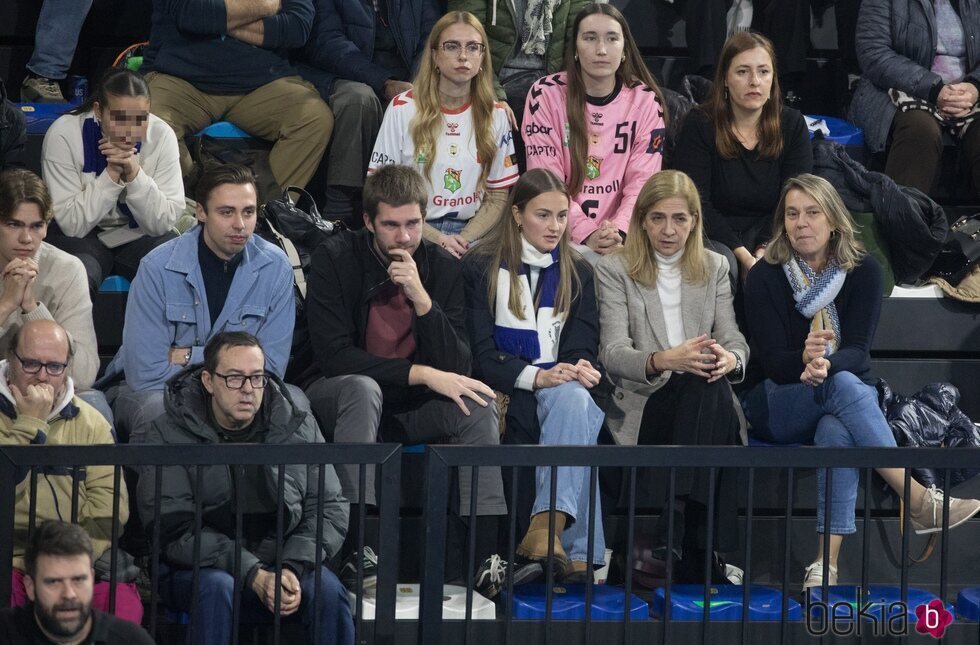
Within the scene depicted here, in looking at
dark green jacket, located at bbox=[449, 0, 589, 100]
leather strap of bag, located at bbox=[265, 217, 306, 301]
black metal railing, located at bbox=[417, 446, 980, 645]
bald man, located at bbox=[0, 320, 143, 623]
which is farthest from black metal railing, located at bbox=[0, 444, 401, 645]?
dark green jacket, located at bbox=[449, 0, 589, 100]

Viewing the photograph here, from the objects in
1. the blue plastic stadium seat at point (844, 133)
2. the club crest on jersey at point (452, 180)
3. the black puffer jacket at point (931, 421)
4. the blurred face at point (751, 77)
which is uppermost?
the blurred face at point (751, 77)

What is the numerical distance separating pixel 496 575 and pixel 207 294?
138cm

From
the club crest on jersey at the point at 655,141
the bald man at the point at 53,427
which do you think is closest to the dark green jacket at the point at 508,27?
the club crest on jersey at the point at 655,141

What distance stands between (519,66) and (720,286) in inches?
65.7

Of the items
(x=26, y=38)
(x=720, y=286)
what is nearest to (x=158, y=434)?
(x=720, y=286)

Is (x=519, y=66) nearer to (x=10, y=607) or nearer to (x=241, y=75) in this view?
(x=241, y=75)

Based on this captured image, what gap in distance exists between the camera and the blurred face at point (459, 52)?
5805mm

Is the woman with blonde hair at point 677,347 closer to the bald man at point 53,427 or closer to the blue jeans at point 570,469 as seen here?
the blue jeans at point 570,469

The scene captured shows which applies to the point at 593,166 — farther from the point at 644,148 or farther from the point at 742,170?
the point at 742,170

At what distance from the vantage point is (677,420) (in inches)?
192

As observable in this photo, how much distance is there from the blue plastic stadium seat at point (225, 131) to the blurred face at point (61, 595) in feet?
10.2

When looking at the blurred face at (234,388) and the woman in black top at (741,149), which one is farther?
the woman in black top at (741,149)

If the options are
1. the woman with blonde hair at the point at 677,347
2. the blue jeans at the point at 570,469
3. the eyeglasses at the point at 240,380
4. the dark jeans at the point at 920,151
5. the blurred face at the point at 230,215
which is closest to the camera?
the eyeglasses at the point at 240,380

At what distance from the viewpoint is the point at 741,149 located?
19.5 ft
